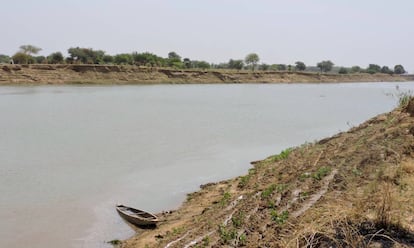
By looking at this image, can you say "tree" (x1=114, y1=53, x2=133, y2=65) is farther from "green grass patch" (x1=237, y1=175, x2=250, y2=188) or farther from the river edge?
"green grass patch" (x1=237, y1=175, x2=250, y2=188)

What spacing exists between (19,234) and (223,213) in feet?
12.7

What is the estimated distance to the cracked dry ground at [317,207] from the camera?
13.7 feet

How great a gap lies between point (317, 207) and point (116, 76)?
158ft

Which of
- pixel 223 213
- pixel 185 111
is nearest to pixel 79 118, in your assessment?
pixel 185 111

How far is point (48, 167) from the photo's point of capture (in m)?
11.5

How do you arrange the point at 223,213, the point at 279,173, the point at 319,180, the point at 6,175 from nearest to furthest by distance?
the point at 223,213 → the point at 319,180 → the point at 279,173 → the point at 6,175

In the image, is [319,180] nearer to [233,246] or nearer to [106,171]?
[233,246]

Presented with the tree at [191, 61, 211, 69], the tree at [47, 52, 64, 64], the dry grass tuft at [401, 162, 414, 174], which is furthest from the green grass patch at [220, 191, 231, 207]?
the tree at [191, 61, 211, 69]

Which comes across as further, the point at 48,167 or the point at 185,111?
the point at 185,111

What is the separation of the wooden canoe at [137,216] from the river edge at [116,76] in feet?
133

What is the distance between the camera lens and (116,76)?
51.0 m

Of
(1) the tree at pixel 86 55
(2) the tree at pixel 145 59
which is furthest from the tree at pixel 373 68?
(1) the tree at pixel 86 55

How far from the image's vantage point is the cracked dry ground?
13.7ft

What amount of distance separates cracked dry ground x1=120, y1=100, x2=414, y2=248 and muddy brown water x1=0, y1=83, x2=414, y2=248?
129cm
